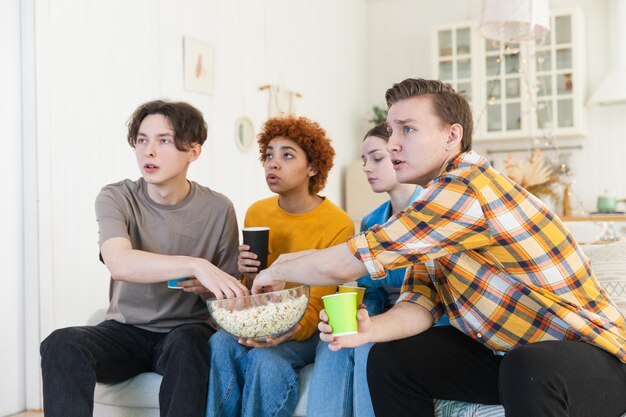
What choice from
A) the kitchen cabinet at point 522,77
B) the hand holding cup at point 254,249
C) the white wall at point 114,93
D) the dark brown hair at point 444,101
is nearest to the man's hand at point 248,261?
the hand holding cup at point 254,249

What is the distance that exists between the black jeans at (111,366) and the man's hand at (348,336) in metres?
0.45

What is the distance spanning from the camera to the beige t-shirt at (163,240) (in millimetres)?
2064

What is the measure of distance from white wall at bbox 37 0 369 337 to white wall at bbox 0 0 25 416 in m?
0.10

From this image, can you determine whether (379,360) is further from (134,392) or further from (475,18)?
(475,18)

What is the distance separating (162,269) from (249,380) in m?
0.39

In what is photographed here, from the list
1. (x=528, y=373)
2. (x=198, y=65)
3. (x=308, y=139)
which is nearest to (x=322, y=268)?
(x=528, y=373)

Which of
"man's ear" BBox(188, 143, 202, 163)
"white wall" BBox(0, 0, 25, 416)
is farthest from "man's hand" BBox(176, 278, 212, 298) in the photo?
"white wall" BBox(0, 0, 25, 416)

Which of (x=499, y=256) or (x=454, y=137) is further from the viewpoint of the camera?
(x=454, y=137)

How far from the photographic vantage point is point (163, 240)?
82.5 inches

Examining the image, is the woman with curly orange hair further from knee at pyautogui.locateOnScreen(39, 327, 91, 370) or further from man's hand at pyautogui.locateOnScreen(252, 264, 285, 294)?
knee at pyautogui.locateOnScreen(39, 327, 91, 370)

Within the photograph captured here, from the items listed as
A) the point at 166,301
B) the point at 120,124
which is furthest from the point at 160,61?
the point at 166,301

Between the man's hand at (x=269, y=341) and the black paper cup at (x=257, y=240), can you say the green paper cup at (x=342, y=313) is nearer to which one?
the man's hand at (x=269, y=341)

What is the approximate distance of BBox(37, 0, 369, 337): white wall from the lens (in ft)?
10.1

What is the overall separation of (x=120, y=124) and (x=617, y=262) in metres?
2.43
